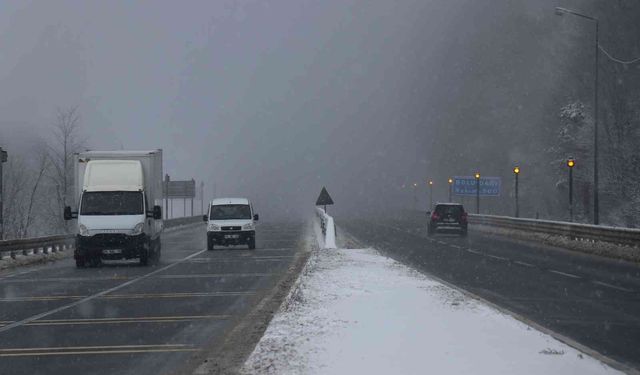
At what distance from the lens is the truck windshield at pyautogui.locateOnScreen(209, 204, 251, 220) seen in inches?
1430

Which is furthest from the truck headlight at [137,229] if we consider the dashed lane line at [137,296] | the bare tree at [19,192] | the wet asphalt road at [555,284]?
the bare tree at [19,192]

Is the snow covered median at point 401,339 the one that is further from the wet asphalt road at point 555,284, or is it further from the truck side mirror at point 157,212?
the truck side mirror at point 157,212

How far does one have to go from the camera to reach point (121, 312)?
14.8 meters

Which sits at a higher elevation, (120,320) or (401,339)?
(401,339)

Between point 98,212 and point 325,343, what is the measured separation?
18.4 metres

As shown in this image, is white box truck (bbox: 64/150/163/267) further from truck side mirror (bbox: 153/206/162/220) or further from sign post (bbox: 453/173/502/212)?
sign post (bbox: 453/173/502/212)

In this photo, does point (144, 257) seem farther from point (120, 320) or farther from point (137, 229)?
point (120, 320)

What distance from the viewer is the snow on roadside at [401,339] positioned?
27.5ft

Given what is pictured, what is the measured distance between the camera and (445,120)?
120m

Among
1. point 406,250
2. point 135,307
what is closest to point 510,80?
point 406,250

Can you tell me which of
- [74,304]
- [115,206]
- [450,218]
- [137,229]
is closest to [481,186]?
[450,218]

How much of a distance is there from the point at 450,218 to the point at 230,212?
13.8 m

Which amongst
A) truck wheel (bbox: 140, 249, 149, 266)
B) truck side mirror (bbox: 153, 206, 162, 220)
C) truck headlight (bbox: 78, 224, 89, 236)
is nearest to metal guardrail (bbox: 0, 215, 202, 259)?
truck headlight (bbox: 78, 224, 89, 236)

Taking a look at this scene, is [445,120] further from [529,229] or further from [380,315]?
[380,315]
